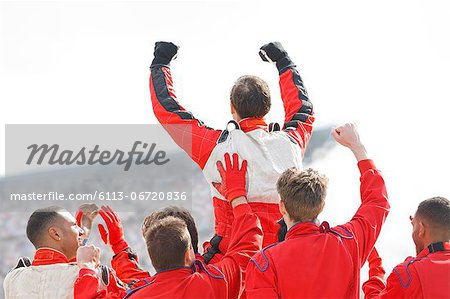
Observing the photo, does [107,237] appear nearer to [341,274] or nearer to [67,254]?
[67,254]

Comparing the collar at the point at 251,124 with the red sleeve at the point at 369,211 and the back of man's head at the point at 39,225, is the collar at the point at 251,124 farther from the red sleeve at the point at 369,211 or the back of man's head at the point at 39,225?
the back of man's head at the point at 39,225

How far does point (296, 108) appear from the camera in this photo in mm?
4355

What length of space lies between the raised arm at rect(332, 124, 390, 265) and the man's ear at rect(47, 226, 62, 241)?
1.68m

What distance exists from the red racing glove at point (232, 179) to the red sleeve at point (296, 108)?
422 mm

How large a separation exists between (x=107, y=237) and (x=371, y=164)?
1.66 metres

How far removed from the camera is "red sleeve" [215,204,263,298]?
360 cm

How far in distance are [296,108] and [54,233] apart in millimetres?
1584

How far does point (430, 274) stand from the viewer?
12.0ft

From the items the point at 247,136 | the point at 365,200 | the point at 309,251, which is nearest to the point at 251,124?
Result: the point at 247,136

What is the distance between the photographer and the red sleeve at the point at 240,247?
3.60 m

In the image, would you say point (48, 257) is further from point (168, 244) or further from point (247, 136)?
point (247, 136)

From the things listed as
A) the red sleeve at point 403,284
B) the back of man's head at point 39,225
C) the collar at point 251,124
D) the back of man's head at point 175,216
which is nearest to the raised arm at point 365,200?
the red sleeve at point 403,284

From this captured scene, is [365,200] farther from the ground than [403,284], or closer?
farther from the ground

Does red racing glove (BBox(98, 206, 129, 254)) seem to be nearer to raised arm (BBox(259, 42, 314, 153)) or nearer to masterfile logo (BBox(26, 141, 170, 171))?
masterfile logo (BBox(26, 141, 170, 171))
